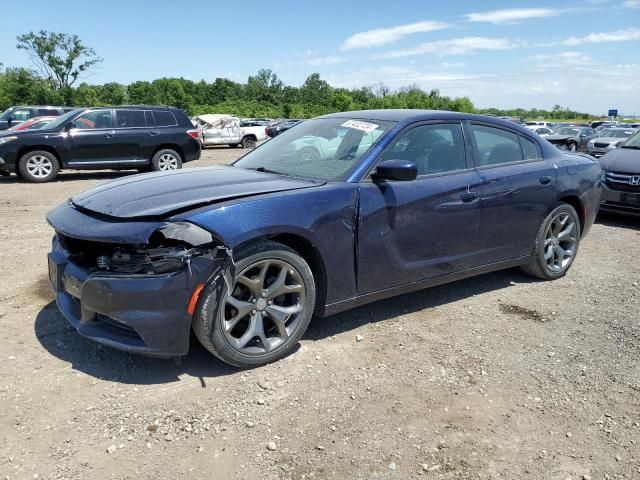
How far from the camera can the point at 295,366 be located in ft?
11.0

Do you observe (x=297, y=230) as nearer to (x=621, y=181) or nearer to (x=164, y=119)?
(x=621, y=181)

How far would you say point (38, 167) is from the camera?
11750 mm

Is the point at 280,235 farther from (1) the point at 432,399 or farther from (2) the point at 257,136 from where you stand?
(2) the point at 257,136

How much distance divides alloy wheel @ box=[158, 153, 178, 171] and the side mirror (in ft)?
33.5

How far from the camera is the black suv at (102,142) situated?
11.6m

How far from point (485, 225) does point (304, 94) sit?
87978mm

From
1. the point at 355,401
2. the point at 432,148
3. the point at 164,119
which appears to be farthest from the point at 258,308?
the point at 164,119

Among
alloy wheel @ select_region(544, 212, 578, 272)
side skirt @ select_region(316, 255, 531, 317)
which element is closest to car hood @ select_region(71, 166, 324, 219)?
side skirt @ select_region(316, 255, 531, 317)

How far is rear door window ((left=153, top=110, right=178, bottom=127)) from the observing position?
42.8 ft

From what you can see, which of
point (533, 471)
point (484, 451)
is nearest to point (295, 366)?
point (484, 451)

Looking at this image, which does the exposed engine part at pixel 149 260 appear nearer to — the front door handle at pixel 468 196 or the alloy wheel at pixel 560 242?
the front door handle at pixel 468 196

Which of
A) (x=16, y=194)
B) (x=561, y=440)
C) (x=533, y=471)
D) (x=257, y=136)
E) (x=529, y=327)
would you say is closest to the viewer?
(x=533, y=471)

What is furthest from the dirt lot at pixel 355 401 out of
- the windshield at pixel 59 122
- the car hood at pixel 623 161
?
the windshield at pixel 59 122

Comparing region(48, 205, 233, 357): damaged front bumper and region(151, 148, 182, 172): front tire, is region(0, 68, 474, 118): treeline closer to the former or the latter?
region(151, 148, 182, 172): front tire
